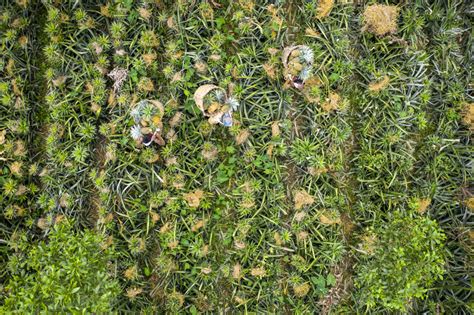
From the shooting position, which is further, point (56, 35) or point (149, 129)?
point (56, 35)

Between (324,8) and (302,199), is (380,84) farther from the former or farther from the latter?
(302,199)

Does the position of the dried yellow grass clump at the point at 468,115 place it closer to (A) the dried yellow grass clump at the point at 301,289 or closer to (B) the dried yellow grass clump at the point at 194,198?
(A) the dried yellow grass clump at the point at 301,289

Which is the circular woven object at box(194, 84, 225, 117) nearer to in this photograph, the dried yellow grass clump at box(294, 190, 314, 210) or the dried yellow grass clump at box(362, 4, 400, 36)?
the dried yellow grass clump at box(294, 190, 314, 210)

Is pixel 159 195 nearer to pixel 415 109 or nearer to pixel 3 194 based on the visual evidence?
pixel 3 194

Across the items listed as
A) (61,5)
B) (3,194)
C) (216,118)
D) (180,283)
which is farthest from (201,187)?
(61,5)

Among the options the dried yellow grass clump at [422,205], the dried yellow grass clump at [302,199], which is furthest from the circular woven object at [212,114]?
the dried yellow grass clump at [422,205]

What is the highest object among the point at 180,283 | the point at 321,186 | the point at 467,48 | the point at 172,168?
the point at 467,48
